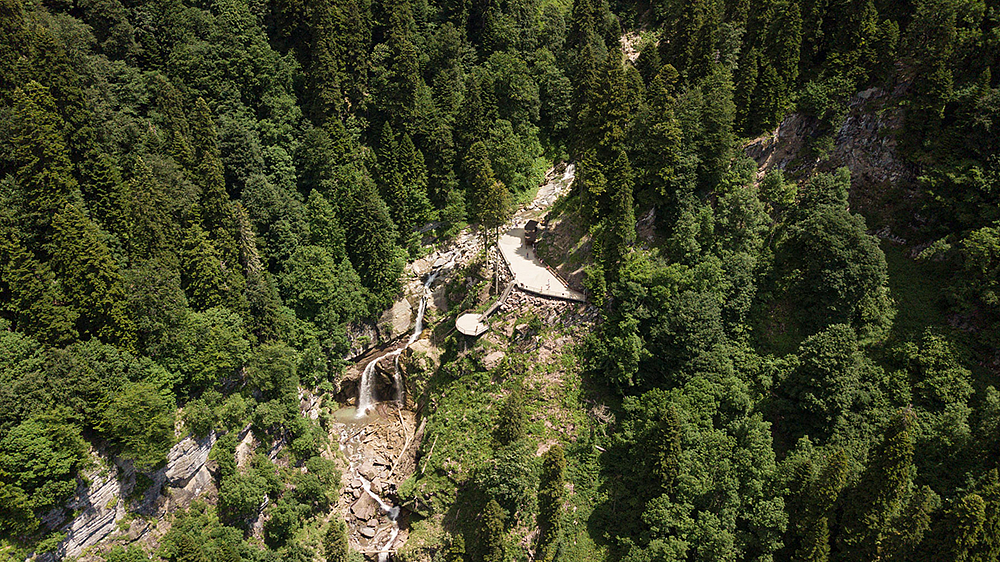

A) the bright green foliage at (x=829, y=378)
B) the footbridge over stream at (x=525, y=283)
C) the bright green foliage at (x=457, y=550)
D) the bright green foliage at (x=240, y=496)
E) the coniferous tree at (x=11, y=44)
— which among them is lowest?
the bright green foliage at (x=457, y=550)

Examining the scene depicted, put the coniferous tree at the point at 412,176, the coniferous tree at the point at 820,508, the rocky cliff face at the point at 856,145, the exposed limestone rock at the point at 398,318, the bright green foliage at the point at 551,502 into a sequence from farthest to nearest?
the coniferous tree at the point at 412,176 < the exposed limestone rock at the point at 398,318 < the rocky cliff face at the point at 856,145 < the bright green foliage at the point at 551,502 < the coniferous tree at the point at 820,508

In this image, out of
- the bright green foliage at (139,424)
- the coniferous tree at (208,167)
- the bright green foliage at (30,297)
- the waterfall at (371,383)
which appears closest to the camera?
the bright green foliage at (30,297)

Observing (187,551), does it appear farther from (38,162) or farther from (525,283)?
(525,283)

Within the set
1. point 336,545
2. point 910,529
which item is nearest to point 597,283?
point 910,529

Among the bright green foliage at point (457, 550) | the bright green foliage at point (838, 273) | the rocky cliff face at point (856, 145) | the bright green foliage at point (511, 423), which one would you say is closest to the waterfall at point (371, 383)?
the bright green foliage at point (511, 423)

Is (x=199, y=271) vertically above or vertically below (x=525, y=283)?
above

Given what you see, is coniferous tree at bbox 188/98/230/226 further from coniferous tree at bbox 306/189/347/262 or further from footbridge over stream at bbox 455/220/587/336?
footbridge over stream at bbox 455/220/587/336

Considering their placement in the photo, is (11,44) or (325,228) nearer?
(11,44)

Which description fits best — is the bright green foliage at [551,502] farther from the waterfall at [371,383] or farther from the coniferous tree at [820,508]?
the waterfall at [371,383]
